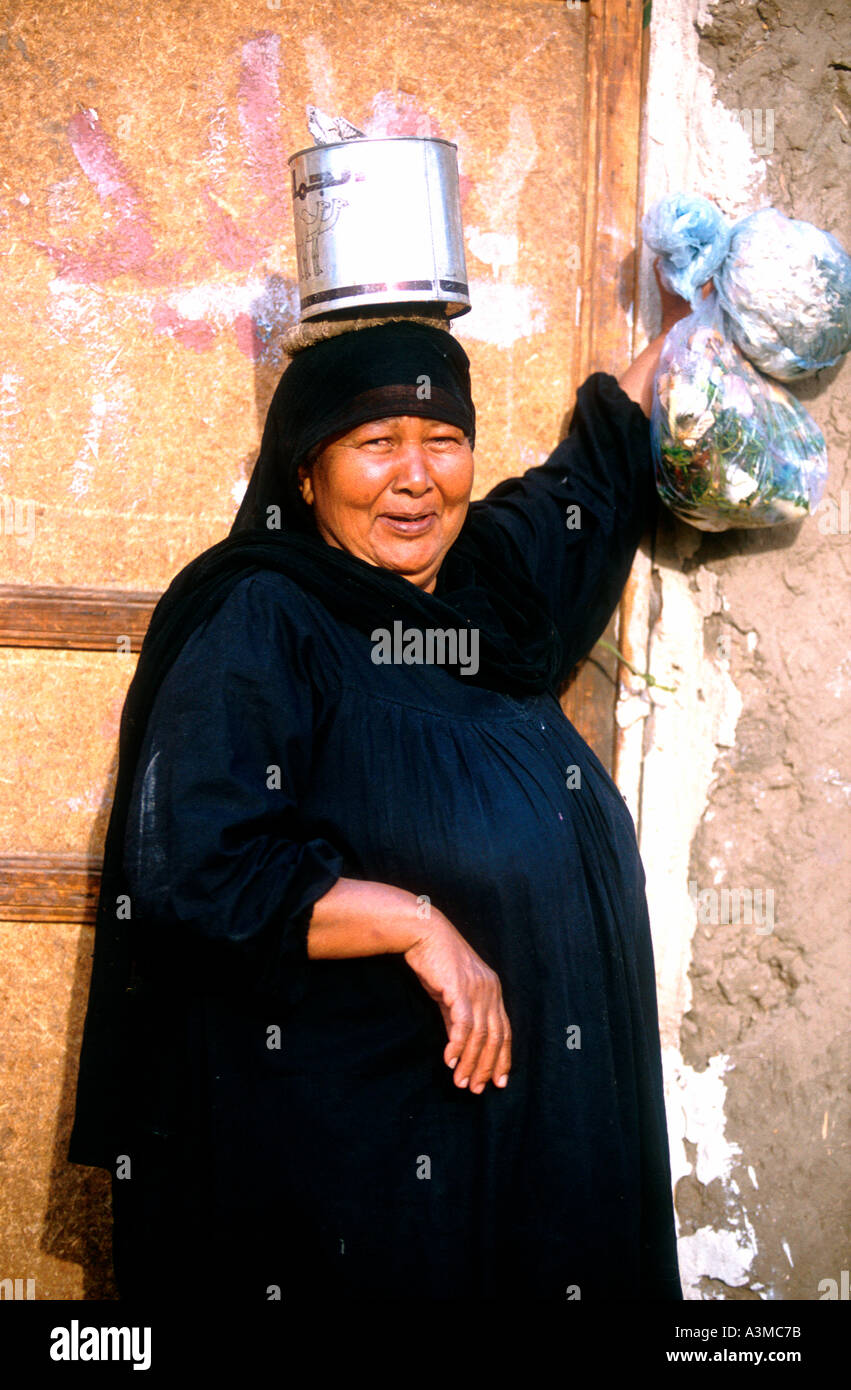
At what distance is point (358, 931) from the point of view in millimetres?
1698

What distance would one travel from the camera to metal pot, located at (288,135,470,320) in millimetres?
1867

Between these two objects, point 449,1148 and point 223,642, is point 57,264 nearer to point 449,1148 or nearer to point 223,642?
point 223,642

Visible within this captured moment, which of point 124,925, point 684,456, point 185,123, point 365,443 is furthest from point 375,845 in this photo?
point 185,123

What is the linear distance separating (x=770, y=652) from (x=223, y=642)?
3.96 feet

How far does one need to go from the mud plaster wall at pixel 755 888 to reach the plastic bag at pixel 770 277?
201 millimetres

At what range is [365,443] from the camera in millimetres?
1915

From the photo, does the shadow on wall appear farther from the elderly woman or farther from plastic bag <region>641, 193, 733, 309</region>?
plastic bag <region>641, 193, 733, 309</region>

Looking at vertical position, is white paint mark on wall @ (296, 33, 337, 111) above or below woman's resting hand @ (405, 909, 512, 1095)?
above

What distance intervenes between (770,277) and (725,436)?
0.29 m

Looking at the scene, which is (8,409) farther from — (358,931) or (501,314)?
(358,931)

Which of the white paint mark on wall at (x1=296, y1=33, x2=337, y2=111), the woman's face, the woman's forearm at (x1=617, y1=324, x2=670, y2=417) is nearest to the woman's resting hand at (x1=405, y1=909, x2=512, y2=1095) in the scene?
the woman's face

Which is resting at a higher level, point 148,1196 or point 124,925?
point 124,925

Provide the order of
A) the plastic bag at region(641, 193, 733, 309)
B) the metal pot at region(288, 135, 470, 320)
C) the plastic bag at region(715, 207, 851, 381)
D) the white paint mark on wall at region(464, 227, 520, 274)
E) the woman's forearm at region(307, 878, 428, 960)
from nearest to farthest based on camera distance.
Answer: the woman's forearm at region(307, 878, 428, 960) → the metal pot at region(288, 135, 470, 320) → the plastic bag at region(715, 207, 851, 381) → the plastic bag at region(641, 193, 733, 309) → the white paint mark on wall at region(464, 227, 520, 274)

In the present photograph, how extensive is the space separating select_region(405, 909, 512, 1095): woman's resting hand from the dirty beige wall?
36.5 inches
